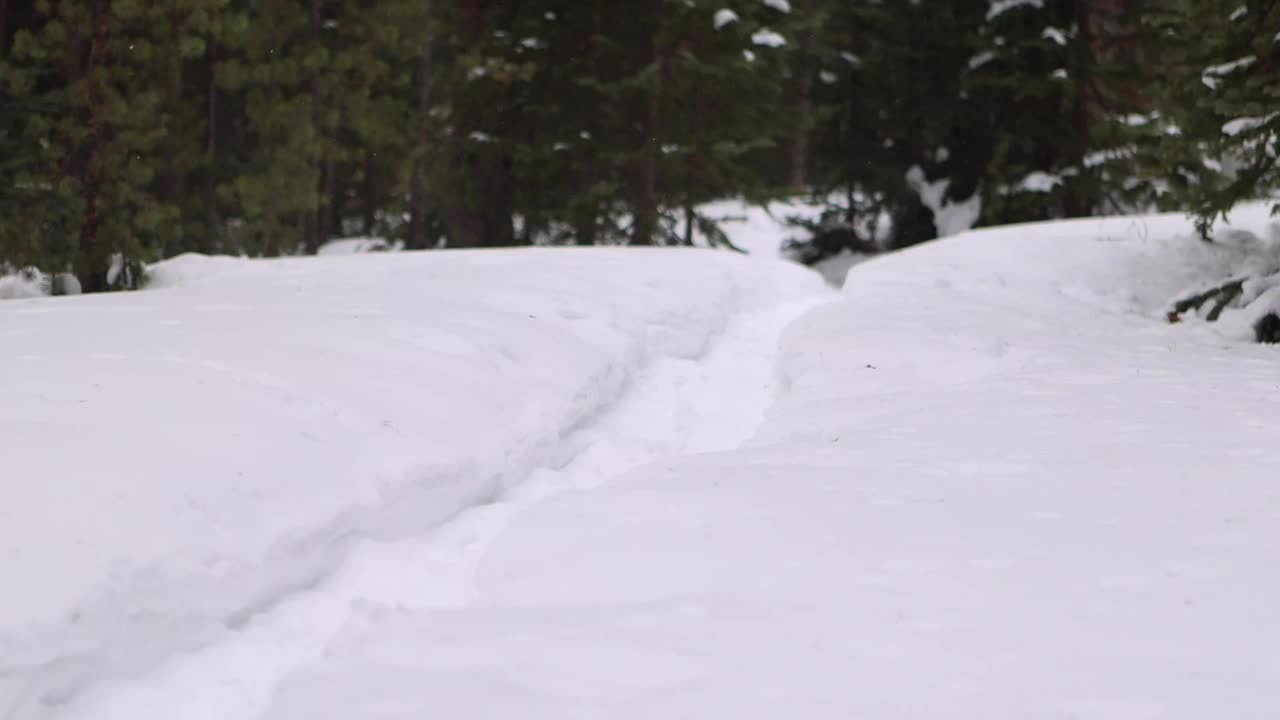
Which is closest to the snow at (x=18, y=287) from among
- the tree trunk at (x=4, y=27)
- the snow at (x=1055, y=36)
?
the tree trunk at (x=4, y=27)

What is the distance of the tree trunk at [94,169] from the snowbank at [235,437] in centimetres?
373

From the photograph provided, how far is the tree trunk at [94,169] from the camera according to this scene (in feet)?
37.1

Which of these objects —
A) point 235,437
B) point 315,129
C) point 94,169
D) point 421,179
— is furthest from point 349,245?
point 235,437

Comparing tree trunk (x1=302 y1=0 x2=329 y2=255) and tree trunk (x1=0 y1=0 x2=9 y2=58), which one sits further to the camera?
tree trunk (x1=302 y1=0 x2=329 y2=255)

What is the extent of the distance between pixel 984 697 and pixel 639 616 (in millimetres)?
1100

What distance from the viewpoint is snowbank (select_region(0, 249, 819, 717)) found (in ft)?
10.0

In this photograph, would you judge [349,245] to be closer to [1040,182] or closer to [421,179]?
[421,179]

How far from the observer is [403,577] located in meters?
3.83

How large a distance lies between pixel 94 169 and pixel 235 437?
29.7 ft

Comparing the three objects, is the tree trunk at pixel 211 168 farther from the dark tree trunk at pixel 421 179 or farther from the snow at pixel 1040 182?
the snow at pixel 1040 182

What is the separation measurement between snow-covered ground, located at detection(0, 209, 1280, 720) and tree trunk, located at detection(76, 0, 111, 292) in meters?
4.06

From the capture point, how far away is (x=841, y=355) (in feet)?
25.5

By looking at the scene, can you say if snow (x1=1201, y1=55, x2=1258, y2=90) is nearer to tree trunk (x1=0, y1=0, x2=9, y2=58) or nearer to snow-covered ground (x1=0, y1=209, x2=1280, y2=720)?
snow-covered ground (x1=0, y1=209, x2=1280, y2=720)

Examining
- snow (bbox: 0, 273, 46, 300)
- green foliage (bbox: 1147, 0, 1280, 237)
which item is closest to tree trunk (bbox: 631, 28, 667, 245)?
green foliage (bbox: 1147, 0, 1280, 237)
